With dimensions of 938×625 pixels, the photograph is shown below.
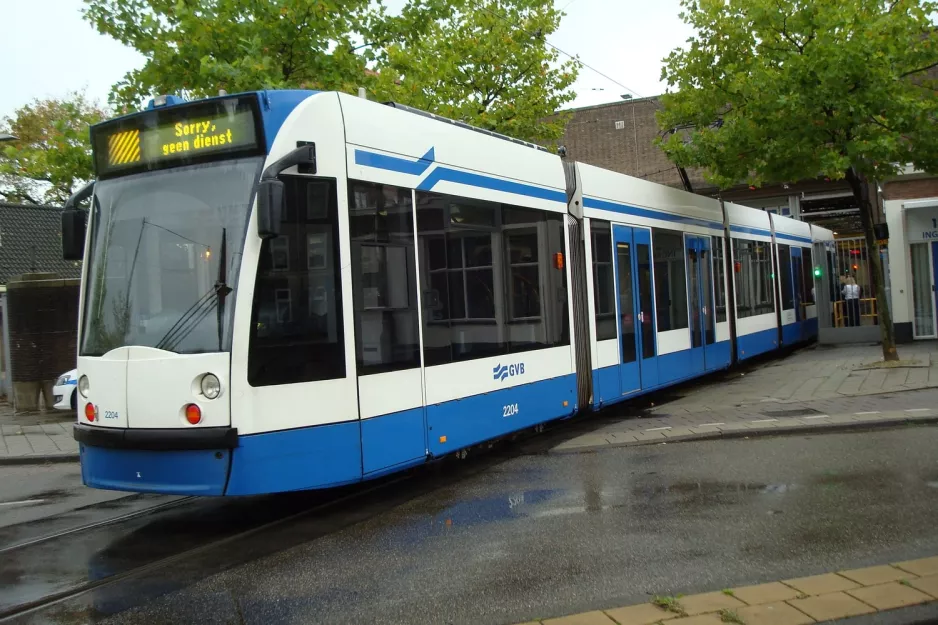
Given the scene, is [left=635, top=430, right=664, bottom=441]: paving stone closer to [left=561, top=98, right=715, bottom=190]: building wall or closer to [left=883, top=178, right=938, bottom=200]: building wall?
[left=883, top=178, right=938, bottom=200]: building wall

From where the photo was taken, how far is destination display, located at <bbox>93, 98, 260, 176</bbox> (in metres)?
6.59

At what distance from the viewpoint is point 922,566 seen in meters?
4.98

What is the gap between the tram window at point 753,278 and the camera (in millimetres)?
17344

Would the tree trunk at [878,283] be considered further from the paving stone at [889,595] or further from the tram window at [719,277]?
the paving stone at [889,595]

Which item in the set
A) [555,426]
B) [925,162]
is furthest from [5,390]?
[925,162]

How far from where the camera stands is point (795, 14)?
48.5ft

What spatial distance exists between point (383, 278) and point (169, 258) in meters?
1.68

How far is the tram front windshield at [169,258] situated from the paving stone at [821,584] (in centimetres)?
398

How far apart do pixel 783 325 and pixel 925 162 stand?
6077 mm

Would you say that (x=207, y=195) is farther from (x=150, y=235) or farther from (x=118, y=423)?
(x=118, y=423)

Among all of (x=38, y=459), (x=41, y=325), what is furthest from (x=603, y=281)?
(x=41, y=325)

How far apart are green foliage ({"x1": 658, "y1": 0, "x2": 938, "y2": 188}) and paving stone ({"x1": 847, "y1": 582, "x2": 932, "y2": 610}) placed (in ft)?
36.3

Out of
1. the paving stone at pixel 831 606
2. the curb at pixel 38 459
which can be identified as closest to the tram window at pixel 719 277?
the curb at pixel 38 459

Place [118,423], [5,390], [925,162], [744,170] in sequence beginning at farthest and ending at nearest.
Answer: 1. [5,390]
2. [744,170]
3. [925,162]
4. [118,423]
